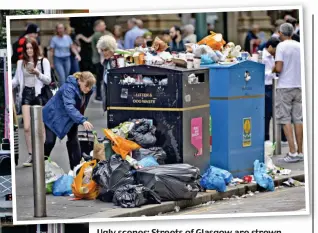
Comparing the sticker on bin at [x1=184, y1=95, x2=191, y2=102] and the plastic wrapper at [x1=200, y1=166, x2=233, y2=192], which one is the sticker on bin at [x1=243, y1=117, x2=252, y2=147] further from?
the sticker on bin at [x1=184, y1=95, x2=191, y2=102]

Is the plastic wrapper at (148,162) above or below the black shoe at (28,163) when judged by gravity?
above

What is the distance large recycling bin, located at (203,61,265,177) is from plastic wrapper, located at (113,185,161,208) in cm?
151

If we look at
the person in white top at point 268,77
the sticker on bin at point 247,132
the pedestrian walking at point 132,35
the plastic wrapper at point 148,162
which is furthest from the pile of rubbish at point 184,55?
the pedestrian walking at point 132,35

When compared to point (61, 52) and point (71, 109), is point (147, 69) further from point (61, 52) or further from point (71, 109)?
point (61, 52)

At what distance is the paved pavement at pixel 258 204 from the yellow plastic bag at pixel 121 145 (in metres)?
0.76

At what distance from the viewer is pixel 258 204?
1135 centimetres

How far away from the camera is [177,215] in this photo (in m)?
10.6

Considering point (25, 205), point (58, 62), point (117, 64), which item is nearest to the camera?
point (25, 205)

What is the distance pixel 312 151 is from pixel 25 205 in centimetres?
280

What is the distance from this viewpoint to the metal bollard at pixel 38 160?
33.2 ft

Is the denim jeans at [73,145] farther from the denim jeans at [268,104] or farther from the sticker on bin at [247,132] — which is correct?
the denim jeans at [268,104]

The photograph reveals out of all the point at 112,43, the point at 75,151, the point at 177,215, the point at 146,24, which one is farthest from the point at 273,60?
the point at 146,24

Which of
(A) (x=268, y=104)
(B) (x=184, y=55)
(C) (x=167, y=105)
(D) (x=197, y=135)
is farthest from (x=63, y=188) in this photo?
(A) (x=268, y=104)

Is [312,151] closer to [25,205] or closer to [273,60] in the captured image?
[25,205]
